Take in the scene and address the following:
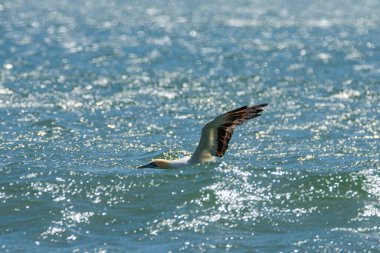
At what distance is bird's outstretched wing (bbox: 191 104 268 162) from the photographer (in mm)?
15656

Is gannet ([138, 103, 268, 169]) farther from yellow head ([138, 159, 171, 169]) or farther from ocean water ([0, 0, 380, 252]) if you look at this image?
ocean water ([0, 0, 380, 252])

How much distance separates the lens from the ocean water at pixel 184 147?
14141 millimetres

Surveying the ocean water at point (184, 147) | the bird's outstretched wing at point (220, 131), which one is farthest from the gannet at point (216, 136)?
the ocean water at point (184, 147)

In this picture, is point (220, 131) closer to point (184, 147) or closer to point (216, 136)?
point (216, 136)

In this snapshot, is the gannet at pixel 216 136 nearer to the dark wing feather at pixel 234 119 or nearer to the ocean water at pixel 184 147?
the dark wing feather at pixel 234 119

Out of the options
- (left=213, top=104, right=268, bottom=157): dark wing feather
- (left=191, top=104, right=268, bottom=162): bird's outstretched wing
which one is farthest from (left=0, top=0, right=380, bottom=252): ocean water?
(left=213, top=104, right=268, bottom=157): dark wing feather

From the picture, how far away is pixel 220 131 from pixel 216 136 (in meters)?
0.19

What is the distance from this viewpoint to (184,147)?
20172 millimetres

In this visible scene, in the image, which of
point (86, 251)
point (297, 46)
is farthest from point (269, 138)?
point (297, 46)

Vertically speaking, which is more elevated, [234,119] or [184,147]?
[234,119]

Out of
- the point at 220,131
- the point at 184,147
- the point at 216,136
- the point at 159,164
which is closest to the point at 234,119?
the point at 220,131

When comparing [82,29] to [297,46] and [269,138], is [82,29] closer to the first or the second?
[297,46]

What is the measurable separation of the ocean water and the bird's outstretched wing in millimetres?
405

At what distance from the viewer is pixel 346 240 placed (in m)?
13.7
